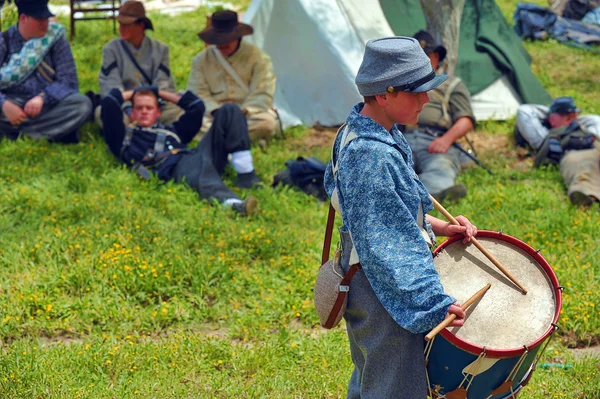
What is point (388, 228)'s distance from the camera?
9.11ft

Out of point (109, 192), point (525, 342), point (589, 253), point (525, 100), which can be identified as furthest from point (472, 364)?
point (525, 100)

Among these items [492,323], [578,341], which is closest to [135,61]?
[578,341]

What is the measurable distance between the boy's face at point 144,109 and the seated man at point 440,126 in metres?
2.37

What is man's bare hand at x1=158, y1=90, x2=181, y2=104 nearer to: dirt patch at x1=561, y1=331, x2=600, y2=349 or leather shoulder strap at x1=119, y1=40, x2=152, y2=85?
leather shoulder strap at x1=119, y1=40, x2=152, y2=85

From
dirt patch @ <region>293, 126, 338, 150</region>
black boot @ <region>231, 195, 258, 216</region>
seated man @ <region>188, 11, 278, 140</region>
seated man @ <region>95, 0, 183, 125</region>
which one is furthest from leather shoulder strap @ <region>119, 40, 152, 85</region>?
black boot @ <region>231, 195, 258, 216</region>

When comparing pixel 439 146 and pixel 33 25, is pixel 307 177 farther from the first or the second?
pixel 33 25

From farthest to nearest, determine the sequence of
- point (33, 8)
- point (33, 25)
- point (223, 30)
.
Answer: point (223, 30), point (33, 25), point (33, 8)

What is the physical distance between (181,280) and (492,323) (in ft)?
8.80

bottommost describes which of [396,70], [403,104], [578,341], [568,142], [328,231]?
[568,142]

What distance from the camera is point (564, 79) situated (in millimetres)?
10219

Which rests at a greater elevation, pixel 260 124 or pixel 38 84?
pixel 38 84

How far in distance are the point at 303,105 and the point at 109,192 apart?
3093mm

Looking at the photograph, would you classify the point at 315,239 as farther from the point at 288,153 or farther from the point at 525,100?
the point at 525,100

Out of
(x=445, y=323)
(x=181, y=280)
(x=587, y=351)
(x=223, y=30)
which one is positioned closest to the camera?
(x=445, y=323)
